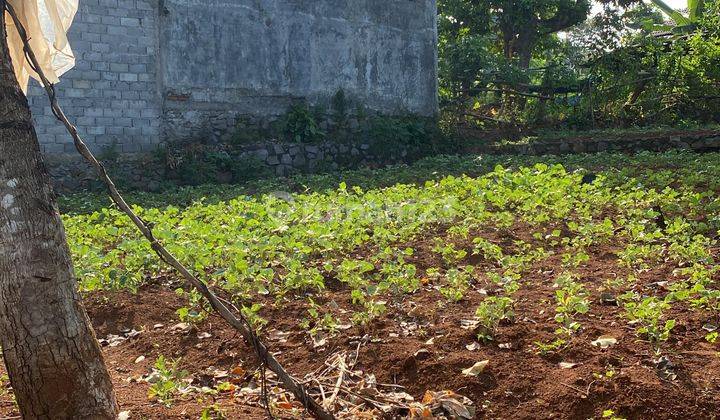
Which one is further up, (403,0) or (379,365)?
(403,0)

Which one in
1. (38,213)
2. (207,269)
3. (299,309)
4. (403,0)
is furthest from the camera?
(403,0)

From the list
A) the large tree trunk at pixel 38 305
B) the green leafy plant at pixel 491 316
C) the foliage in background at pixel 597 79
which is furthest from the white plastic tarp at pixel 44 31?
the foliage in background at pixel 597 79

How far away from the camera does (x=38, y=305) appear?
2.82m

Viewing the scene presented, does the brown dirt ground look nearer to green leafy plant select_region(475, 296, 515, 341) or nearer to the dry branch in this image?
green leafy plant select_region(475, 296, 515, 341)

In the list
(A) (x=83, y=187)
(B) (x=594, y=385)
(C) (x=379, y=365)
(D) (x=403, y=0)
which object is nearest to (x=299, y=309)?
(C) (x=379, y=365)

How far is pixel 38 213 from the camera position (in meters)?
2.88

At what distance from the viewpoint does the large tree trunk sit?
2.81 meters

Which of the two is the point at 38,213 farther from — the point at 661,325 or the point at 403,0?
the point at 403,0

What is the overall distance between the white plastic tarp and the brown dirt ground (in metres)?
1.49

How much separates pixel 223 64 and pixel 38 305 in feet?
37.9

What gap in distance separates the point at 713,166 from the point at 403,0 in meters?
9.01

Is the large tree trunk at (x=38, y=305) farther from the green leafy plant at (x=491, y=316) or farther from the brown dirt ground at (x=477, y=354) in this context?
the green leafy plant at (x=491, y=316)

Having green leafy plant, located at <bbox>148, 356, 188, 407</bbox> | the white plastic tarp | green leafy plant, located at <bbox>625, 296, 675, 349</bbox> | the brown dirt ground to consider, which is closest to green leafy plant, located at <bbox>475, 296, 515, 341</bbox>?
the brown dirt ground

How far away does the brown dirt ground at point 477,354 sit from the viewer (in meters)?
3.29
